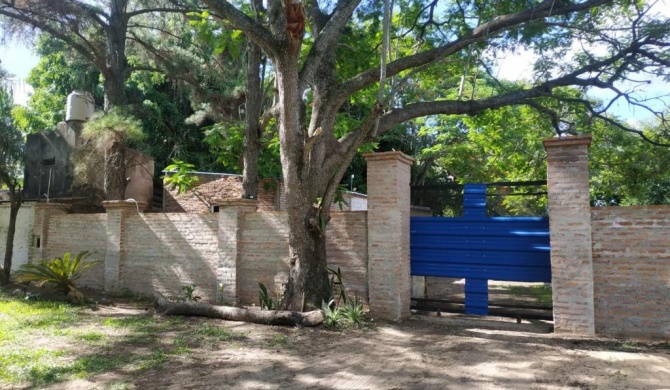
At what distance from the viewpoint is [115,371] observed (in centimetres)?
536

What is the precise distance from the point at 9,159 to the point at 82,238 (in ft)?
10.1

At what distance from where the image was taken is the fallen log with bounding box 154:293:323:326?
7438 mm

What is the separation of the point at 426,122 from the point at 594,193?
6.72 metres

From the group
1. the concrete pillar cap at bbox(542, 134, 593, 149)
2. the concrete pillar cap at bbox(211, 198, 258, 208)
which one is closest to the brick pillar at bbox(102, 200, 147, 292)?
the concrete pillar cap at bbox(211, 198, 258, 208)

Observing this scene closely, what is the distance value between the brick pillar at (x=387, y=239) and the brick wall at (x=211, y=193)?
6.84 metres

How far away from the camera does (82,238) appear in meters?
12.1

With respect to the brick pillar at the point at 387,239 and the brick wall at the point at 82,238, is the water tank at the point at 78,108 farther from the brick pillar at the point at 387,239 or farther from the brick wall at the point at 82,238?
the brick pillar at the point at 387,239

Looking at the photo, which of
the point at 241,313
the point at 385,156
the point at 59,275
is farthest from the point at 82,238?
the point at 385,156

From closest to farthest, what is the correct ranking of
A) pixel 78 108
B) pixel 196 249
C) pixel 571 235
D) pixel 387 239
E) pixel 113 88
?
pixel 571 235
pixel 387 239
pixel 196 249
pixel 113 88
pixel 78 108

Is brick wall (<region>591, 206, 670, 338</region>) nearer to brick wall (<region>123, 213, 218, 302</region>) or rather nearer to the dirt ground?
the dirt ground

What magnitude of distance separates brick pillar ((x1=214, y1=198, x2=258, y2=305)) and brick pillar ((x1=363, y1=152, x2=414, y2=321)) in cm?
282

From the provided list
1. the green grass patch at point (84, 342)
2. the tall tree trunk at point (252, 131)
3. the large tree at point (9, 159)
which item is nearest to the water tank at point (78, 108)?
the large tree at point (9, 159)

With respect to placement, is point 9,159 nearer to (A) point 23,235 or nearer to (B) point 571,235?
(A) point 23,235

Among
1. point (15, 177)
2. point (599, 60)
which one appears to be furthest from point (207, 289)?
point (599, 60)
